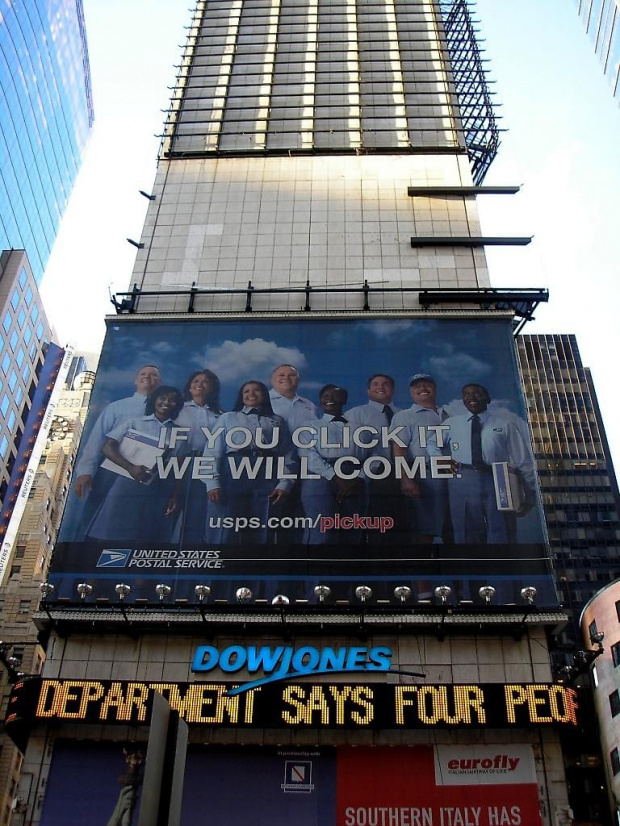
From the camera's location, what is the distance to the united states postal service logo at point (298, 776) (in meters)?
26.7

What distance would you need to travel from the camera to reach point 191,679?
1144 inches

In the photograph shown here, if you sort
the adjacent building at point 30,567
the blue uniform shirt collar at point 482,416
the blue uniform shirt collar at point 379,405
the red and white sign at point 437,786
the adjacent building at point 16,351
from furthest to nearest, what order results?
the adjacent building at point 16,351
the adjacent building at point 30,567
the blue uniform shirt collar at point 379,405
the blue uniform shirt collar at point 482,416
the red and white sign at point 437,786

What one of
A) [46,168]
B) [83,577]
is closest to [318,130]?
[83,577]

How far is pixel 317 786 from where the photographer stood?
87.7 feet

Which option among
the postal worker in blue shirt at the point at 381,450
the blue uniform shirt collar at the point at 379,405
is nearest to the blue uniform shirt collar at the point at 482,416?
the postal worker in blue shirt at the point at 381,450

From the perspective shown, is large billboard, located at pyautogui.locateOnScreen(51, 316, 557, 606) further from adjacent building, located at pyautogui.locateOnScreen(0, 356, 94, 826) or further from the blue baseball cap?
adjacent building, located at pyautogui.locateOnScreen(0, 356, 94, 826)

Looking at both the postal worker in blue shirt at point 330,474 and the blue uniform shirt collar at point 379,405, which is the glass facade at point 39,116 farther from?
the blue uniform shirt collar at point 379,405

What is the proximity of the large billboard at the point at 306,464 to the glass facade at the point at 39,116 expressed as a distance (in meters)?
51.0

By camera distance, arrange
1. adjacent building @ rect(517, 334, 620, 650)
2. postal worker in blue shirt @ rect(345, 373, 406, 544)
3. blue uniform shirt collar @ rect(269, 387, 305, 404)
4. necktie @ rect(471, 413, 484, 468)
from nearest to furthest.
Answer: postal worker in blue shirt @ rect(345, 373, 406, 544)
necktie @ rect(471, 413, 484, 468)
blue uniform shirt collar @ rect(269, 387, 305, 404)
adjacent building @ rect(517, 334, 620, 650)

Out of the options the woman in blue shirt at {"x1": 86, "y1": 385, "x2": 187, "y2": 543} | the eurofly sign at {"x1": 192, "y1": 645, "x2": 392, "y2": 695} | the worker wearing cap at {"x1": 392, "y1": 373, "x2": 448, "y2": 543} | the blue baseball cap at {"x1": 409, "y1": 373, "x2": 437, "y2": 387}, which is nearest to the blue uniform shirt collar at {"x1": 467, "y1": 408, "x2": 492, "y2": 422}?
the worker wearing cap at {"x1": 392, "y1": 373, "x2": 448, "y2": 543}

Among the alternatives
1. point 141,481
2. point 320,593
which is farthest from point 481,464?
point 141,481

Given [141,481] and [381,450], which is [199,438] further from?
[381,450]

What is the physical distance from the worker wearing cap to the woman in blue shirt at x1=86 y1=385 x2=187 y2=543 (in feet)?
33.1

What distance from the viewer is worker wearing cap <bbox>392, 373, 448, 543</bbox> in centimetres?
3195
